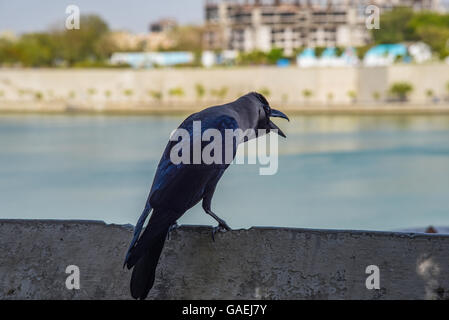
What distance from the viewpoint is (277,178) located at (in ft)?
66.3

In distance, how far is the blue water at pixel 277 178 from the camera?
15.3 metres

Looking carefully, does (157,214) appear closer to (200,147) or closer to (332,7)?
(200,147)

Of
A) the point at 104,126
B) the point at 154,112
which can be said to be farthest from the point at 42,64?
the point at 104,126

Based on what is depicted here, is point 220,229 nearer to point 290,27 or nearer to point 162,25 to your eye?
point 290,27

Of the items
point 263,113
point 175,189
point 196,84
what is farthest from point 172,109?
point 175,189

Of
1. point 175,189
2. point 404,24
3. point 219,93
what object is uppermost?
point 175,189

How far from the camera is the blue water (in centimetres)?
1527

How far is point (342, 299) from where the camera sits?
3146 millimetres

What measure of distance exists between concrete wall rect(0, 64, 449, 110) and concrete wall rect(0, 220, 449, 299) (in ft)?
137

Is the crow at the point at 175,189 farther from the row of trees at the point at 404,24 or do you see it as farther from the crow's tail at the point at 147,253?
the row of trees at the point at 404,24

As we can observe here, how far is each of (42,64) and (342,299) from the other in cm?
5697

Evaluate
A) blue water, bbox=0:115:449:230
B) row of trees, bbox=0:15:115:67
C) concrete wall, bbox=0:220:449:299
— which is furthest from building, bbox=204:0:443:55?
concrete wall, bbox=0:220:449:299

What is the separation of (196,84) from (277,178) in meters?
28.8

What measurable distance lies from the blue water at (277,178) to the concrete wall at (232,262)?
7170mm
